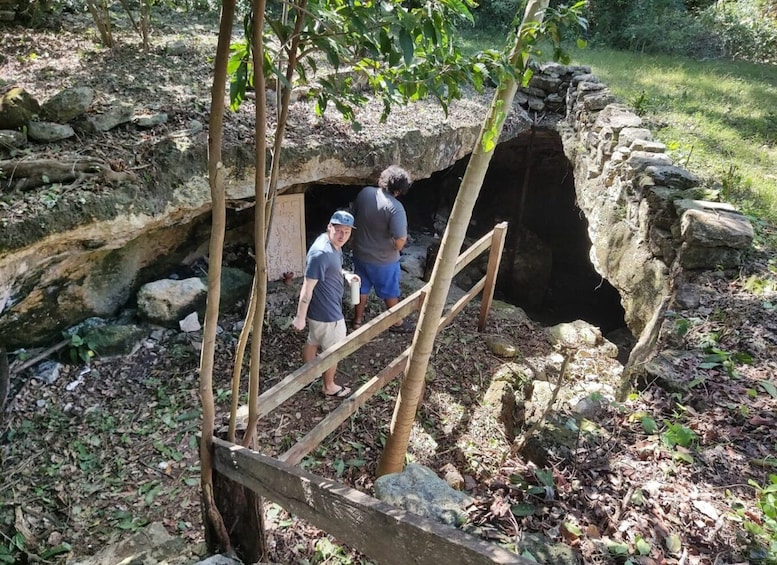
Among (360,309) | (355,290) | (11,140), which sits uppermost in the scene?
(11,140)

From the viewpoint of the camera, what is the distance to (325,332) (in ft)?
13.5

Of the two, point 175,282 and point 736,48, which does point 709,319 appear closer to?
point 175,282

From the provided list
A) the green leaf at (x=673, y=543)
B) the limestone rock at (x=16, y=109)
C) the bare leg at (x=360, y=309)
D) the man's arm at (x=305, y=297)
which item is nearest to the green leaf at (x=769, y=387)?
the green leaf at (x=673, y=543)

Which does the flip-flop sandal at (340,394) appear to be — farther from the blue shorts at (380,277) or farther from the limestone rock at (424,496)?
the limestone rock at (424,496)

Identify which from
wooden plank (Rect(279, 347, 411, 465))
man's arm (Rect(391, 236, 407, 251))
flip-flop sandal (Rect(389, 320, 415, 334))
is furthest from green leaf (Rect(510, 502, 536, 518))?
flip-flop sandal (Rect(389, 320, 415, 334))

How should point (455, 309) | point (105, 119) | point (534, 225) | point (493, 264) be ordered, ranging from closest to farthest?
point (105, 119) → point (455, 309) → point (493, 264) → point (534, 225)

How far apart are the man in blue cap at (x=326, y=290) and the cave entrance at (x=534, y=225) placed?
5.41 meters

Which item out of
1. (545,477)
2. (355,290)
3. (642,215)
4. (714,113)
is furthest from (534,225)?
(545,477)

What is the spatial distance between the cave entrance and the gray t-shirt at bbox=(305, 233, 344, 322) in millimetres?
5499

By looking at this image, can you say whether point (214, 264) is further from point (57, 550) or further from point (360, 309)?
point (360, 309)

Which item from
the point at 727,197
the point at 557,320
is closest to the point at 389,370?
the point at 727,197

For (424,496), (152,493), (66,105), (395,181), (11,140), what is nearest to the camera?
(424,496)

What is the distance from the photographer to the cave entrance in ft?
32.0

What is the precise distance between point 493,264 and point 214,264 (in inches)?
162
